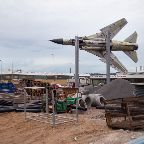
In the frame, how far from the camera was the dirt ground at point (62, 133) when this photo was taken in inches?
459

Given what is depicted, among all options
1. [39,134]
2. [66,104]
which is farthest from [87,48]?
[39,134]

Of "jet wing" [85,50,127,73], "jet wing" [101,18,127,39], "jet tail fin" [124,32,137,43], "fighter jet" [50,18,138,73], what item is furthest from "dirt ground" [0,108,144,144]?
"jet tail fin" [124,32,137,43]

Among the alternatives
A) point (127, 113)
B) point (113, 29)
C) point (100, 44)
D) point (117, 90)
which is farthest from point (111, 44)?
point (127, 113)

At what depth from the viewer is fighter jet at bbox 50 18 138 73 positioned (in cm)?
3819

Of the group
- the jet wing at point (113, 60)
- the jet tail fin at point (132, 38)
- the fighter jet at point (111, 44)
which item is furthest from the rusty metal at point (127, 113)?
the jet tail fin at point (132, 38)

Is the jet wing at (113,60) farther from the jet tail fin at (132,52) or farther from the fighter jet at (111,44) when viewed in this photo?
the jet tail fin at (132,52)

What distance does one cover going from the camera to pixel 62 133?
13.6 m

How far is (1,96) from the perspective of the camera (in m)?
23.9

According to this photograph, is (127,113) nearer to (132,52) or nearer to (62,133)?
(62,133)

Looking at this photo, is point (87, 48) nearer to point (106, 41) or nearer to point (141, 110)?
point (106, 41)

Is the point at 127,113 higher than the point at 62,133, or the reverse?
the point at 127,113

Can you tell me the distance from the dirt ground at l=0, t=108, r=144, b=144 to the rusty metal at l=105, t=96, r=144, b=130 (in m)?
0.32

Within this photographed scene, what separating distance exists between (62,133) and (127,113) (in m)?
2.53

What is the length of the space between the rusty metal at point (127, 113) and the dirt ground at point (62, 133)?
Answer: 1.05 ft
